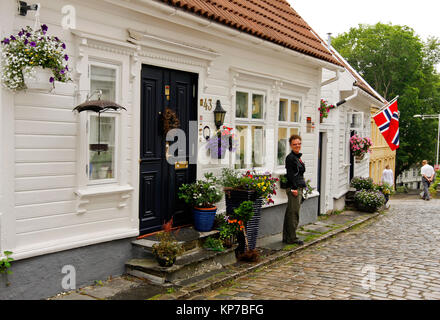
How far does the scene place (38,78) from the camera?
4773 mm

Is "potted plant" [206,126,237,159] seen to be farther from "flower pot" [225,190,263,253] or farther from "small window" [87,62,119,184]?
"small window" [87,62,119,184]

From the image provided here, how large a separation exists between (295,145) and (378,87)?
112ft

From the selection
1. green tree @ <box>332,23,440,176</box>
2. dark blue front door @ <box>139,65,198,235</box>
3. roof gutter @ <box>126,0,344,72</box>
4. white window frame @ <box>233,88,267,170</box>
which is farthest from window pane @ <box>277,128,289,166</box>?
green tree @ <box>332,23,440,176</box>

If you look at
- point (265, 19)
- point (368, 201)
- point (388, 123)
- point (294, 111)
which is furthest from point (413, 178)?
point (265, 19)

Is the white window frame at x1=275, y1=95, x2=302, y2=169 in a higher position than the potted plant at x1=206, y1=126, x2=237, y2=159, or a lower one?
higher

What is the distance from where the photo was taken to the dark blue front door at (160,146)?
666 centimetres

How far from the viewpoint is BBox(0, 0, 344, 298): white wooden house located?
5.04m

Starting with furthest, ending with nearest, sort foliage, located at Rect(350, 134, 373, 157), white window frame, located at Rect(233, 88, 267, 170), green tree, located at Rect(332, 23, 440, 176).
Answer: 1. green tree, located at Rect(332, 23, 440, 176)
2. foliage, located at Rect(350, 134, 373, 157)
3. white window frame, located at Rect(233, 88, 267, 170)

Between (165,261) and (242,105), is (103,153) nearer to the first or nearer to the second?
(165,261)

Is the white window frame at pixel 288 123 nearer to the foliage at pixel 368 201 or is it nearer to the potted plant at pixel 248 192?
the potted plant at pixel 248 192

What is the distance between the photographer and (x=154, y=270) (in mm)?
5934

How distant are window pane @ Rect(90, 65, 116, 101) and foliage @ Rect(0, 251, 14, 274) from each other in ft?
7.36

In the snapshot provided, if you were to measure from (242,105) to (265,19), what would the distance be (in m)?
2.18

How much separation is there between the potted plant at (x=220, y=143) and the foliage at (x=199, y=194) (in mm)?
757
